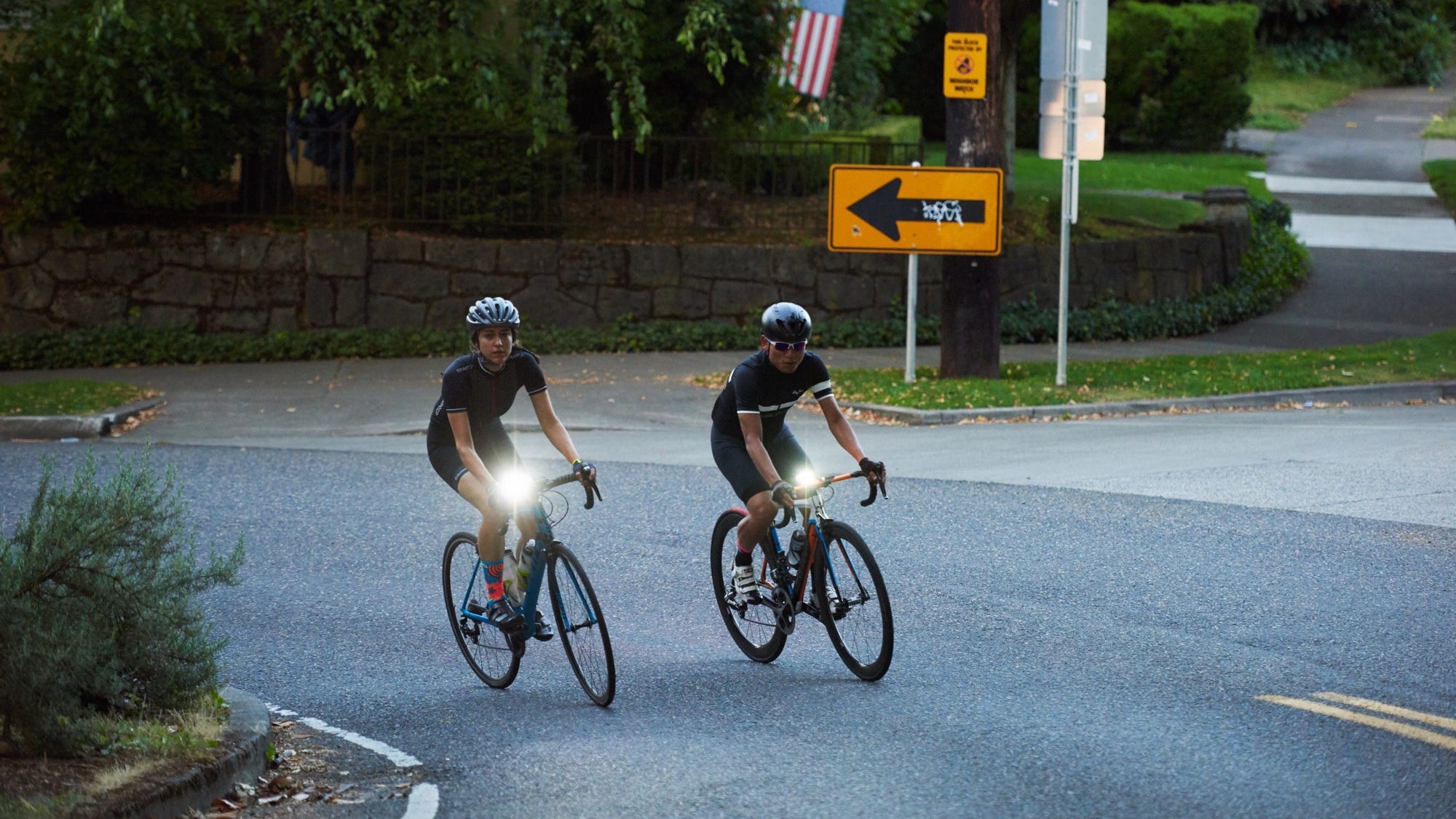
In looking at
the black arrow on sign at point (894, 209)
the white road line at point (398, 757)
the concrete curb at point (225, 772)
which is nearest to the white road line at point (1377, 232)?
the black arrow on sign at point (894, 209)

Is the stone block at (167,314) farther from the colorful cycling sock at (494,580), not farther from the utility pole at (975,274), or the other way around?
the colorful cycling sock at (494,580)

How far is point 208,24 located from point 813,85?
7365 mm

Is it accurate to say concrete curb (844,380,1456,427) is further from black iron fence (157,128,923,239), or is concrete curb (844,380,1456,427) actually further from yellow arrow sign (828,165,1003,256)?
black iron fence (157,128,923,239)

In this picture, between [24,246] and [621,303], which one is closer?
[24,246]

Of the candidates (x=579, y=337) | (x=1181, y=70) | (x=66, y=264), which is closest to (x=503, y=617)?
(x=579, y=337)

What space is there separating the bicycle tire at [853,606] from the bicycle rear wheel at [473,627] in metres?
1.28

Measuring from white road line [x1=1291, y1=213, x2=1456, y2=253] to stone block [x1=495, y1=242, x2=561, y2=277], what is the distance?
40.6ft

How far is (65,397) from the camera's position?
48.4ft

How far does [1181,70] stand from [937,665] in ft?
106

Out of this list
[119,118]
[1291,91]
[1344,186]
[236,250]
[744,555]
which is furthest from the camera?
[1291,91]

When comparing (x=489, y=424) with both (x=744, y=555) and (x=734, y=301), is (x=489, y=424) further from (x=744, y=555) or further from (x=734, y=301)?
(x=734, y=301)

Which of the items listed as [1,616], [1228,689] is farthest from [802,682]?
[1,616]

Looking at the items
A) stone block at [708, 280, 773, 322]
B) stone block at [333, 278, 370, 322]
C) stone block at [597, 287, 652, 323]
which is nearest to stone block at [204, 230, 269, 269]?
stone block at [333, 278, 370, 322]

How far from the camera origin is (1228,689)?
21.9 feet
